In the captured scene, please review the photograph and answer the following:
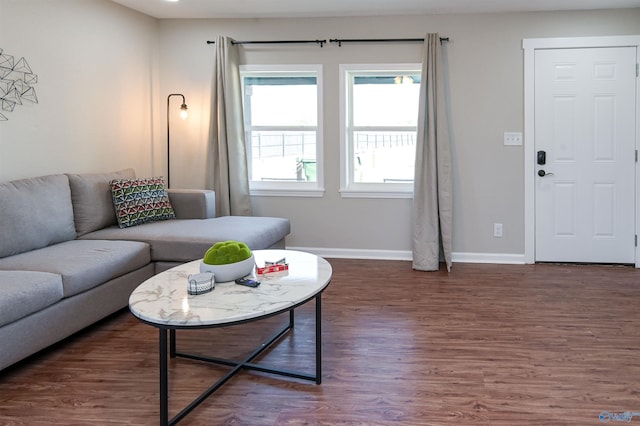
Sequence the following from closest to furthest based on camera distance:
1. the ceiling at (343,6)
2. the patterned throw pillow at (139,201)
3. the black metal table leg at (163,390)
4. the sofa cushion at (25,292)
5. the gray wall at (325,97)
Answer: the black metal table leg at (163,390) < the sofa cushion at (25,292) < the patterned throw pillow at (139,201) < the gray wall at (325,97) < the ceiling at (343,6)

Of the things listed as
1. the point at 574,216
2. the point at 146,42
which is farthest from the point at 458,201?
the point at 146,42

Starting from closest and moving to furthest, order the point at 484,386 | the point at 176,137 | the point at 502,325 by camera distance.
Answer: the point at 484,386
the point at 502,325
the point at 176,137

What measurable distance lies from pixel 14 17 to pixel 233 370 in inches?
111

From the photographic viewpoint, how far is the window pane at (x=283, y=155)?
5.32 metres

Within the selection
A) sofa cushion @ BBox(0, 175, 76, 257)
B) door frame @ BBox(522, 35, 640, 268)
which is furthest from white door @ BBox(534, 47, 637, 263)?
sofa cushion @ BBox(0, 175, 76, 257)

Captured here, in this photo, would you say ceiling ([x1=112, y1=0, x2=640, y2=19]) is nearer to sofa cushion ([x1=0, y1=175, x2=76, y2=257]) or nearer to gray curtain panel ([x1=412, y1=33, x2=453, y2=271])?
gray curtain panel ([x1=412, y1=33, x2=453, y2=271])

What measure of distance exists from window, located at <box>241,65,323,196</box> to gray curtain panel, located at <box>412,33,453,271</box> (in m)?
1.03

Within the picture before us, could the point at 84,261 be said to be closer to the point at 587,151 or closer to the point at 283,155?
the point at 283,155

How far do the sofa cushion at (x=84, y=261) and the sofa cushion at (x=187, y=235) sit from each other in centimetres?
12

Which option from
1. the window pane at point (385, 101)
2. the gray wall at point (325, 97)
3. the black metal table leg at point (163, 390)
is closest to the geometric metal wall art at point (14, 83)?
the gray wall at point (325, 97)

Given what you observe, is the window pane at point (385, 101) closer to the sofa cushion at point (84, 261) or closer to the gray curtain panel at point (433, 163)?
the gray curtain panel at point (433, 163)

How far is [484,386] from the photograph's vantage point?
8.04ft

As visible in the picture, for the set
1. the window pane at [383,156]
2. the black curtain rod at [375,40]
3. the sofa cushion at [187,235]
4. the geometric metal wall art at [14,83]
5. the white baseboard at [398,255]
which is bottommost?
the white baseboard at [398,255]

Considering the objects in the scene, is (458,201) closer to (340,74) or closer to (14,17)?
(340,74)
